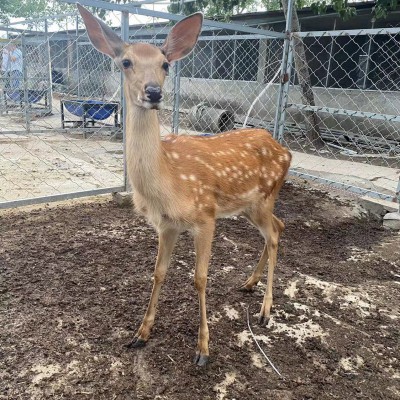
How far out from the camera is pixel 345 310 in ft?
9.11

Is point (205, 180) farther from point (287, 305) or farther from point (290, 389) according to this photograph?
point (290, 389)

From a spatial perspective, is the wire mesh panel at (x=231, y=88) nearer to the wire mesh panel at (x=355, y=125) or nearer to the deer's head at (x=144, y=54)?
the wire mesh panel at (x=355, y=125)

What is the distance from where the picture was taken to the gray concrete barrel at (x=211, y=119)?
31.3ft

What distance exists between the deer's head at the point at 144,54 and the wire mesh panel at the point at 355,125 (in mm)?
4005

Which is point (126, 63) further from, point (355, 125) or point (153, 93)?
point (355, 125)

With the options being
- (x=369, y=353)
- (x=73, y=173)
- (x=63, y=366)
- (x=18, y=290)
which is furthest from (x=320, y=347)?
(x=73, y=173)

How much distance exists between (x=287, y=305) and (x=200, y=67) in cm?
1151

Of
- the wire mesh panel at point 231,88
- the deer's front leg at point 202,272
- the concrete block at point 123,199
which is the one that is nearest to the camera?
the deer's front leg at point 202,272

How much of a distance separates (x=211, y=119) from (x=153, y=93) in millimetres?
7725

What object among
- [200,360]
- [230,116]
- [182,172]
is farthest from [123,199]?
[230,116]

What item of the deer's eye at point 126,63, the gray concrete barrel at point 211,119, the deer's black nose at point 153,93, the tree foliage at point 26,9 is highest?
the tree foliage at point 26,9

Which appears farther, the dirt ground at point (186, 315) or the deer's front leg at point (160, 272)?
the deer's front leg at point (160, 272)

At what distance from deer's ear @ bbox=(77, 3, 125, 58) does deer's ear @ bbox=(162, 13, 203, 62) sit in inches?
10.5

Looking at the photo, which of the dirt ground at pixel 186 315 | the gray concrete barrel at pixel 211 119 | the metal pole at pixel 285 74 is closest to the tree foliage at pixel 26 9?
the gray concrete barrel at pixel 211 119
